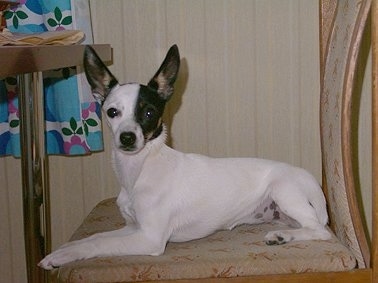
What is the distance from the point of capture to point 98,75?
5.12 ft

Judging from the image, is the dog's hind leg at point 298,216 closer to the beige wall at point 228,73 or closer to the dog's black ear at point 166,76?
the dog's black ear at point 166,76

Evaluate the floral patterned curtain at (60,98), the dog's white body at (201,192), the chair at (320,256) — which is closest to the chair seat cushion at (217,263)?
the chair at (320,256)

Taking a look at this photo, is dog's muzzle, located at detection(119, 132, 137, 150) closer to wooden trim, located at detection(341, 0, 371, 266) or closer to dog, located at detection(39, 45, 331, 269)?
dog, located at detection(39, 45, 331, 269)

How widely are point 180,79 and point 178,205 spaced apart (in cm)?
72

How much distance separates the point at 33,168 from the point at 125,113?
0.29 m

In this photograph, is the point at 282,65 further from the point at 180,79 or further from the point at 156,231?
the point at 156,231

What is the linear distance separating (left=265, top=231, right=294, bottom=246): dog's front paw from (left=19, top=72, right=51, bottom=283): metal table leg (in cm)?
60

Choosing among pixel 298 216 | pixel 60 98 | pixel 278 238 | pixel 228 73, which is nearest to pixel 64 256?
pixel 278 238

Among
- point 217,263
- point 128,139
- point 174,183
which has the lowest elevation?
point 217,263

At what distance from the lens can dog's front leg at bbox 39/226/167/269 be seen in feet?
4.29

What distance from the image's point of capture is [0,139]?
2.09 meters

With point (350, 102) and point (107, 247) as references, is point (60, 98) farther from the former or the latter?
point (350, 102)

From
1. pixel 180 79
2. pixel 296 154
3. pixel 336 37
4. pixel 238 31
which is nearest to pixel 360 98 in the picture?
pixel 296 154

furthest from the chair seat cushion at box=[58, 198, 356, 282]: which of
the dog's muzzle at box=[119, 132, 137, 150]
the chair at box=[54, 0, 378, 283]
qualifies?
the dog's muzzle at box=[119, 132, 137, 150]
